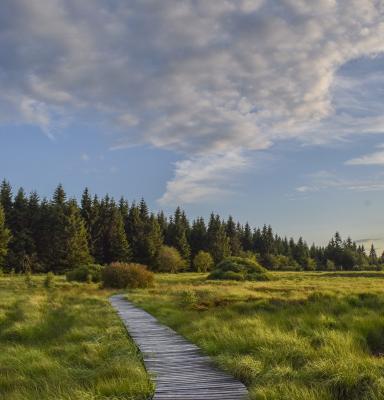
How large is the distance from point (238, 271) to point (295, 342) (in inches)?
1623

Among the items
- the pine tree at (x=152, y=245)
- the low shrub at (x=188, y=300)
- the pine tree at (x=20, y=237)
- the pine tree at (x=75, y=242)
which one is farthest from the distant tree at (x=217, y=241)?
the low shrub at (x=188, y=300)

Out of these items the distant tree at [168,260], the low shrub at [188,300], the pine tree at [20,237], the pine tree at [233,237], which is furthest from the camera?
the pine tree at [233,237]

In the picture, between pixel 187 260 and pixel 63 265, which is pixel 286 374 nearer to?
pixel 63 265

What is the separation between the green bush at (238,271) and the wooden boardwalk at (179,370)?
3581 centimetres

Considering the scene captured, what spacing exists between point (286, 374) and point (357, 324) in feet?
22.7

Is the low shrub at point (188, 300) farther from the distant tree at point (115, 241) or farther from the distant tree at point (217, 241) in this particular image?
the distant tree at point (217, 241)

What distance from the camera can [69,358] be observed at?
1005cm

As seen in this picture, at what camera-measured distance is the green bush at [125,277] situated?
3338 cm

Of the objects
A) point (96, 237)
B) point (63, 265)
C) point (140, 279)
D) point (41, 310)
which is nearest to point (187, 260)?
point (96, 237)

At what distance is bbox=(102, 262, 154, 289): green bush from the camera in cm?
3338

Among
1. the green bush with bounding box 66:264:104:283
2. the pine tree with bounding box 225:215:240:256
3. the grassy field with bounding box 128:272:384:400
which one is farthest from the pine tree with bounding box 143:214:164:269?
the grassy field with bounding box 128:272:384:400

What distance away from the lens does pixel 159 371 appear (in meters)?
8.30

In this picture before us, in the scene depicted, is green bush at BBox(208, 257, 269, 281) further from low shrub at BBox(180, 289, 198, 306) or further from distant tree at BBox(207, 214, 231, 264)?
distant tree at BBox(207, 214, 231, 264)

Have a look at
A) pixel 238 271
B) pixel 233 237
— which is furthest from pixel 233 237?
pixel 238 271
